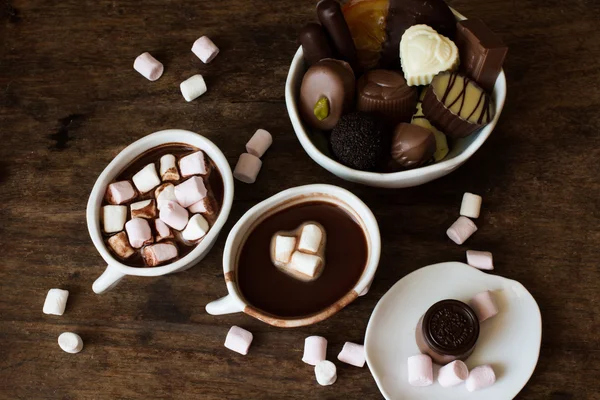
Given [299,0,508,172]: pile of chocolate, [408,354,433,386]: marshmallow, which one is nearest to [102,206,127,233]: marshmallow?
[299,0,508,172]: pile of chocolate


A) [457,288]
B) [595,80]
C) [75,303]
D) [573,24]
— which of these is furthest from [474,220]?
[75,303]

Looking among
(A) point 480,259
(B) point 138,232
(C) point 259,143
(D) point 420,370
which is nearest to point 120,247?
(B) point 138,232

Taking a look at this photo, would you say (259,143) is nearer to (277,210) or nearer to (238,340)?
(277,210)

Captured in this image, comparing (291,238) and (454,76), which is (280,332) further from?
(454,76)

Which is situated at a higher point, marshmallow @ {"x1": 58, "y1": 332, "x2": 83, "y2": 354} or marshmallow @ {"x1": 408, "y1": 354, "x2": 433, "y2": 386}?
marshmallow @ {"x1": 408, "y1": 354, "x2": 433, "y2": 386}

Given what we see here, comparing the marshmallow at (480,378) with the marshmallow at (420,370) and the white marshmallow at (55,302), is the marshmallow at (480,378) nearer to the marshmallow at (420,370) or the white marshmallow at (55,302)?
the marshmallow at (420,370)

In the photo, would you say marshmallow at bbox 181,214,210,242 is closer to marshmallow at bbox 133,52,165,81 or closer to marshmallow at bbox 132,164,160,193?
marshmallow at bbox 132,164,160,193

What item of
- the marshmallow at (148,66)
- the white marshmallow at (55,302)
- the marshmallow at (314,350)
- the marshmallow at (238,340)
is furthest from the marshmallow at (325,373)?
the marshmallow at (148,66)
